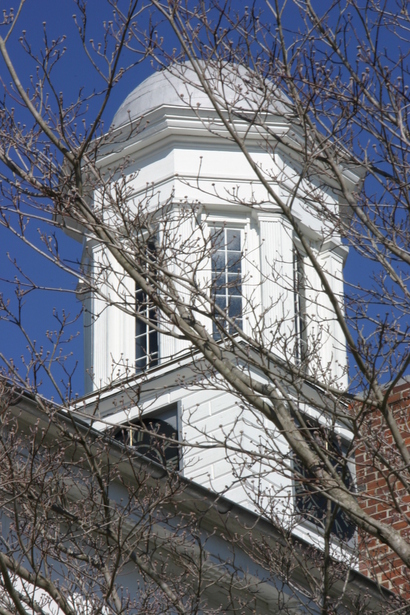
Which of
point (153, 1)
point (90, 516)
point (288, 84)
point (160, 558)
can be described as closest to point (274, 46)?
point (288, 84)

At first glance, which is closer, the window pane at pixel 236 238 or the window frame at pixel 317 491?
the window frame at pixel 317 491

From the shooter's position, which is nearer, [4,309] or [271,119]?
[4,309]

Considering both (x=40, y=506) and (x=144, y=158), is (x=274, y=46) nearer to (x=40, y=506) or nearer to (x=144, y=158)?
(x=40, y=506)

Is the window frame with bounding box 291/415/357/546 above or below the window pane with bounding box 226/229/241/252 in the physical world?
below

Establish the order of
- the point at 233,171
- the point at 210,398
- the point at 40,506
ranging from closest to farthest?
1. the point at 40,506
2. the point at 210,398
3. the point at 233,171

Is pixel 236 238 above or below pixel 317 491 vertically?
above

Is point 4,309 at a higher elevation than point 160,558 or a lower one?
higher

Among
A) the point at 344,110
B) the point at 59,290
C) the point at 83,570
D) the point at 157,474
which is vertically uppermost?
the point at 344,110

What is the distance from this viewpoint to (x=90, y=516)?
890cm

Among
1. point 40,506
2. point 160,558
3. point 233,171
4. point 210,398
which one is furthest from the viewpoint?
point 233,171

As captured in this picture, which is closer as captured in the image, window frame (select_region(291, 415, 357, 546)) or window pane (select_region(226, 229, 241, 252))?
window frame (select_region(291, 415, 357, 546))

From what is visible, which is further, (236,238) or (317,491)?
(236,238)

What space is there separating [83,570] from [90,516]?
47cm

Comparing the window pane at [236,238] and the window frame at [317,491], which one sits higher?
the window pane at [236,238]
